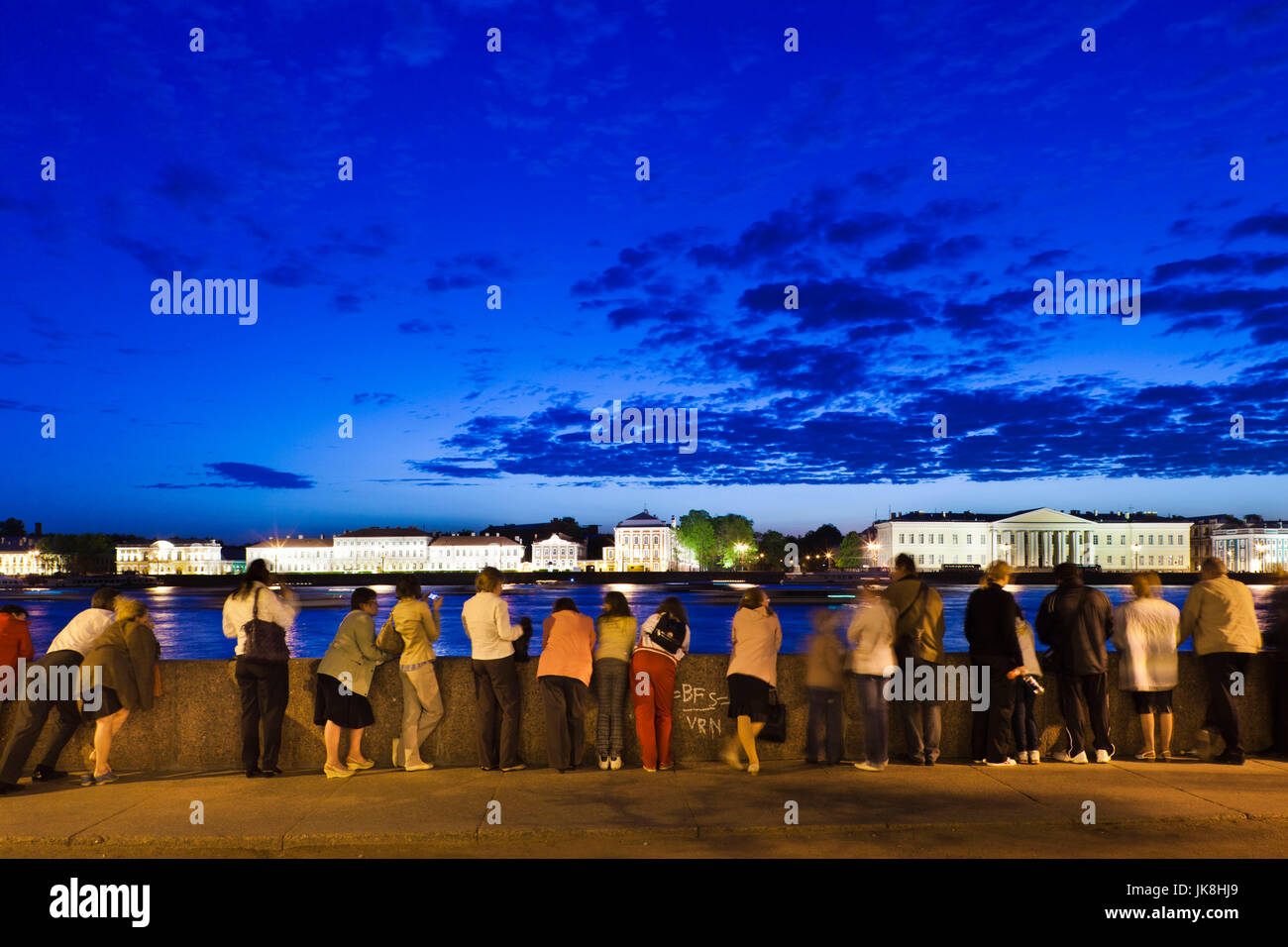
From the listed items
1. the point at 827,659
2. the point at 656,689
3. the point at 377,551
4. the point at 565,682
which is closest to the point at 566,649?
the point at 565,682

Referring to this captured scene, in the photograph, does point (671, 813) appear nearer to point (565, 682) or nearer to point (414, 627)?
point (565, 682)

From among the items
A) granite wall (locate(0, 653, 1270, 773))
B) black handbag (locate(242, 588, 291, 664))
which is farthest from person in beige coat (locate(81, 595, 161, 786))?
black handbag (locate(242, 588, 291, 664))

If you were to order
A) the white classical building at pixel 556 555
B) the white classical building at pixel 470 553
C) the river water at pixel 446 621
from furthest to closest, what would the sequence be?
1. the white classical building at pixel 556 555
2. the white classical building at pixel 470 553
3. the river water at pixel 446 621

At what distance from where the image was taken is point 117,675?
8867 millimetres

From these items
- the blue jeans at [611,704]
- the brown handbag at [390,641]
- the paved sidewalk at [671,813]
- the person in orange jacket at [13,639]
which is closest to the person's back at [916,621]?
the paved sidewalk at [671,813]

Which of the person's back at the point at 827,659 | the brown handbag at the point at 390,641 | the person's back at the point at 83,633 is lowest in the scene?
the person's back at the point at 827,659

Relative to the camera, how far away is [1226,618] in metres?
9.59

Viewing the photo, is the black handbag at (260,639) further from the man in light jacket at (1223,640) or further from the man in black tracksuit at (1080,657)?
the man in light jacket at (1223,640)

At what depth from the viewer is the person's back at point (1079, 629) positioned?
9539 mm

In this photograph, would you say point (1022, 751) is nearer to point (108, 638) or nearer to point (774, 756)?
point (774, 756)

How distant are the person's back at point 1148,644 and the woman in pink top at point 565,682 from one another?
5357 mm

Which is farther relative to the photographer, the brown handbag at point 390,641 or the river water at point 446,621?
the river water at point 446,621

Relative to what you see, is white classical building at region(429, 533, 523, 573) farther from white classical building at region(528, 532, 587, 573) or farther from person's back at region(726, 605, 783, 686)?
person's back at region(726, 605, 783, 686)

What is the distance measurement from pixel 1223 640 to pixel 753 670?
15.4 feet
